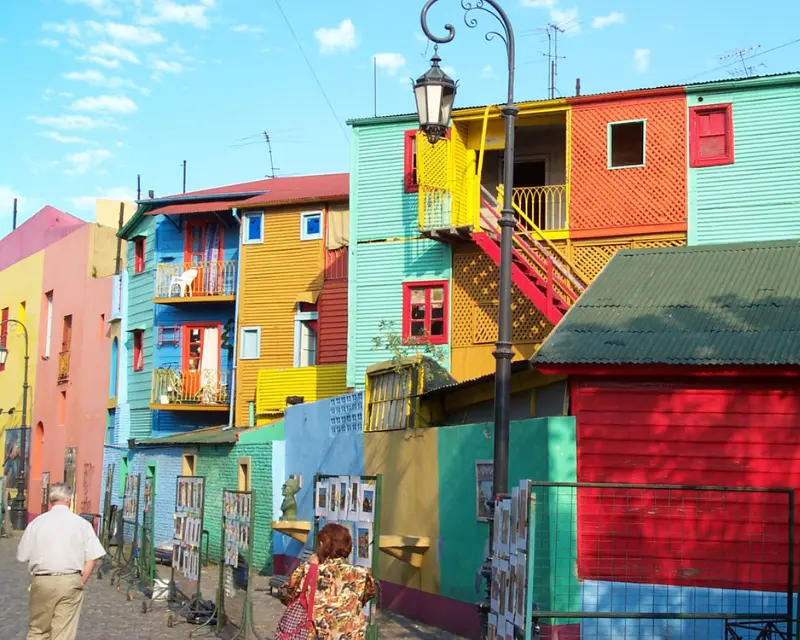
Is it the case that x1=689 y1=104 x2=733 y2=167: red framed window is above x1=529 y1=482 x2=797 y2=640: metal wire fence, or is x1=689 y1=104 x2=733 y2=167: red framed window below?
above

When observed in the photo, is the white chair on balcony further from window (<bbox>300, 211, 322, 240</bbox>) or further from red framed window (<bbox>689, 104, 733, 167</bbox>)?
red framed window (<bbox>689, 104, 733, 167</bbox>)

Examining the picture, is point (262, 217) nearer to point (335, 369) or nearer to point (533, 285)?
point (335, 369)

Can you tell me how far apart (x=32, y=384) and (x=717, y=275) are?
3447 centimetres

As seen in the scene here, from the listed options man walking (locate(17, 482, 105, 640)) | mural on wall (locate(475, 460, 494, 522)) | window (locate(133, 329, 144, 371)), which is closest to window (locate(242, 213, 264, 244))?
window (locate(133, 329, 144, 371))

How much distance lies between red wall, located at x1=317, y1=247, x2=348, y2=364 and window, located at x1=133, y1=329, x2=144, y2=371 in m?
7.94

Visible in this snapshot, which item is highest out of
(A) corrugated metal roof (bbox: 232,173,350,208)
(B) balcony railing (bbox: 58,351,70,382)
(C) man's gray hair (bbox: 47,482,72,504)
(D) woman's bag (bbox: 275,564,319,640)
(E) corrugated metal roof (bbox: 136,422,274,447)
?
(A) corrugated metal roof (bbox: 232,173,350,208)

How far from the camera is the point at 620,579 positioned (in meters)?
12.0

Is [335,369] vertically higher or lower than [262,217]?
lower

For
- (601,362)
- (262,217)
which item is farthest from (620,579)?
(262,217)

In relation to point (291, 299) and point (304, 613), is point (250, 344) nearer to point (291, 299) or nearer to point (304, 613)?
point (291, 299)

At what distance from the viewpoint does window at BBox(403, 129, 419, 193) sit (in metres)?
24.4

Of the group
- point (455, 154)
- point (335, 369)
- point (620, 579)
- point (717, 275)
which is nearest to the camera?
point (620, 579)

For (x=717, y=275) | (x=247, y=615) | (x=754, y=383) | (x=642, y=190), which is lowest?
(x=247, y=615)

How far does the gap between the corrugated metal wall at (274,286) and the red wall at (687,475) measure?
56.7 ft
